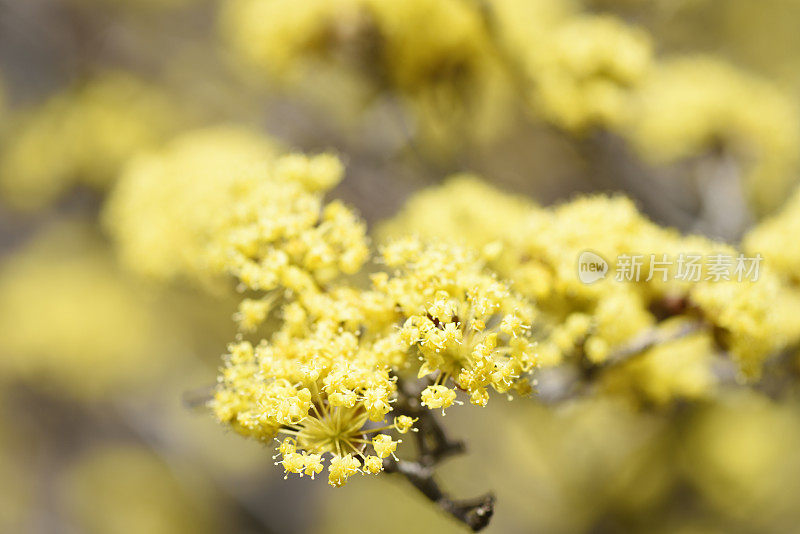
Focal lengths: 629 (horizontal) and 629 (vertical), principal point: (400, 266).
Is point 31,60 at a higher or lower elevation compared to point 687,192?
higher

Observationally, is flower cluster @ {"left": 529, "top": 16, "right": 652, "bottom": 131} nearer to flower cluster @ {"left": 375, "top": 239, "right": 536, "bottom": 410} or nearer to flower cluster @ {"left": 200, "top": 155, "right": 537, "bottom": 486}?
flower cluster @ {"left": 200, "top": 155, "right": 537, "bottom": 486}

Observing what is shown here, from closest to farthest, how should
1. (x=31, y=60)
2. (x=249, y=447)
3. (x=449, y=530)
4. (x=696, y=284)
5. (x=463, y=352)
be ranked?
(x=463, y=352) < (x=696, y=284) < (x=449, y=530) < (x=249, y=447) < (x=31, y=60)

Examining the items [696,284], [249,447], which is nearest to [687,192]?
[696,284]

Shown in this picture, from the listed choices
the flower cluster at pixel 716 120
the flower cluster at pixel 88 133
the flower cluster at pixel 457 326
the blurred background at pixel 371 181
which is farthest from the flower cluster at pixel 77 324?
the flower cluster at pixel 457 326

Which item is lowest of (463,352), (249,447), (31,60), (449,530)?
(463,352)

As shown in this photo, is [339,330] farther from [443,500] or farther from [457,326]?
[443,500]

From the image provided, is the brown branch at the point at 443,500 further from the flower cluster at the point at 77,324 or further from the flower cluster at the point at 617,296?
the flower cluster at the point at 77,324

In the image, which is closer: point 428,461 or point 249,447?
point 428,461

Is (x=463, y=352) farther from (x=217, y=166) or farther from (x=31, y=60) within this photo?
(x=31, y=60)
